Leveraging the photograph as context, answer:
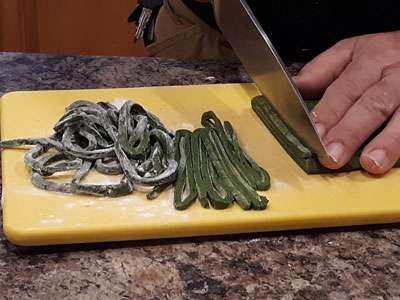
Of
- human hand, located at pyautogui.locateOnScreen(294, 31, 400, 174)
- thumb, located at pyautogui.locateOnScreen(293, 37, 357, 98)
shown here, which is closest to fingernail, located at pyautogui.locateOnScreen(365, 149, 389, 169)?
human hand, located at pyautogui.locateOnScreen(294, 31, 400, 174)

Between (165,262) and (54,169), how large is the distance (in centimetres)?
20

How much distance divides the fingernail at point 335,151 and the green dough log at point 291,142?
19 mm

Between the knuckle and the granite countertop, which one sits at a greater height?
the knuckle

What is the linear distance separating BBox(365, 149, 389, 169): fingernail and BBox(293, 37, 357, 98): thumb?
0.70 feet

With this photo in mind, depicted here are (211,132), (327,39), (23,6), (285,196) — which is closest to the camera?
(285,196)

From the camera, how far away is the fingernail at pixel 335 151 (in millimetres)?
1032

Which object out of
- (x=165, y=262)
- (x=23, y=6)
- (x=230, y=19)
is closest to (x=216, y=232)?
(x=165, y=262)

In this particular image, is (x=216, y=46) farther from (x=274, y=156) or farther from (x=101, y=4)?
(x=101, y=4)

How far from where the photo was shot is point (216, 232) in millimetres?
935

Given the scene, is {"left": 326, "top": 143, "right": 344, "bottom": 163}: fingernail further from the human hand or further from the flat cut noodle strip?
the flat cut noodle strip

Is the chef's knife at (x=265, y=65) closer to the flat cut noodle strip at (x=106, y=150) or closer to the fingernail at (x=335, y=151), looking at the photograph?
the fingernail at (x=335, y=151)

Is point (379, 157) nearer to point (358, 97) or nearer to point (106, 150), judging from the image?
point (358, 97)

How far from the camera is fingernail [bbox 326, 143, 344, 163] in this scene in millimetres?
1032

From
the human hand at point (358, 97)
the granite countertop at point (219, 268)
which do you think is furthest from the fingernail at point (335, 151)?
the granite countertop at point (219, 268)
